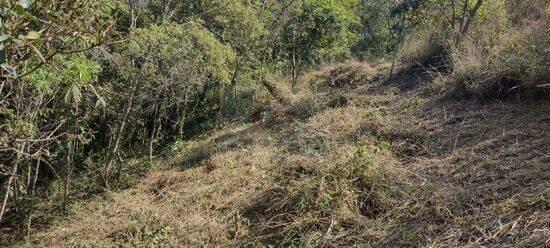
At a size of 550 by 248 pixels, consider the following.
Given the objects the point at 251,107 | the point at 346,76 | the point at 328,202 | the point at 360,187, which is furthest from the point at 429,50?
the point at 328,202

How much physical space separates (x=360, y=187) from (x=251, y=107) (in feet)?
23.3

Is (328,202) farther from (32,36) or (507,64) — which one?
(32,36)

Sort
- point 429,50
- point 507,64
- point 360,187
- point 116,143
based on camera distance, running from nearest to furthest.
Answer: point 360,187 < point 507,64 < point 116,143 < point 429,50

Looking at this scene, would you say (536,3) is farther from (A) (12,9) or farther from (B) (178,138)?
(A) (12,9)

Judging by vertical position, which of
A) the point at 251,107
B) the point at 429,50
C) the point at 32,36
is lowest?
the point at 251,107

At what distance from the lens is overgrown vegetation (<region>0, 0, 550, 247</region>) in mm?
3434

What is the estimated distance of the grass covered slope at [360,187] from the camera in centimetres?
365

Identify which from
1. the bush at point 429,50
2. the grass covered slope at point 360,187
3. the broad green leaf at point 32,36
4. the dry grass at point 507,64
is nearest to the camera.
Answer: the broad green leaf at point 32,36

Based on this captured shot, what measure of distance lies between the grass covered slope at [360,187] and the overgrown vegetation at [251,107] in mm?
28

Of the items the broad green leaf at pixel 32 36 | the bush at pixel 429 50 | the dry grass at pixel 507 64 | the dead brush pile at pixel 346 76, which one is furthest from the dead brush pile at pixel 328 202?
the dead brush pile at pixel 346 76

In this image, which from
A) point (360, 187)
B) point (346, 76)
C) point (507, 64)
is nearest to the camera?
point (360, 187)

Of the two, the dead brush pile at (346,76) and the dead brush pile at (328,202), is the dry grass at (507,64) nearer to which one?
the dead brush pile at (328,202)

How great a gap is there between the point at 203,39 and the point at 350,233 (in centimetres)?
497

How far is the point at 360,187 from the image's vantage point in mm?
4543
